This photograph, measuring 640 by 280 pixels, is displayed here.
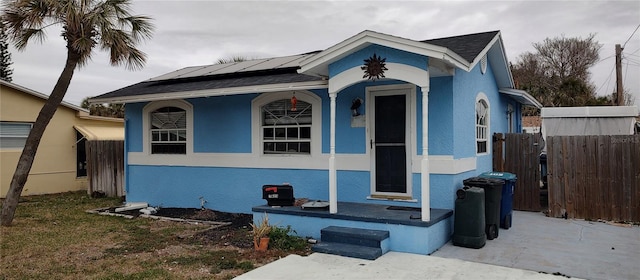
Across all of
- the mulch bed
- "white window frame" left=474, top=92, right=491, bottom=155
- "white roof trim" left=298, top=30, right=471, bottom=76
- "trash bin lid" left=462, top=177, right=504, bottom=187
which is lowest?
the mulch bed

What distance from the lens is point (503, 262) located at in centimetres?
564

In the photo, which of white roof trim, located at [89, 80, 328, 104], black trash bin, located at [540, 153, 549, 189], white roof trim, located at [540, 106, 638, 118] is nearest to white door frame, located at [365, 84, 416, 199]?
white roof trim, located at [89, 80, 328, 104]

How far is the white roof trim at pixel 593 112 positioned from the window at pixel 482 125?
3.08m

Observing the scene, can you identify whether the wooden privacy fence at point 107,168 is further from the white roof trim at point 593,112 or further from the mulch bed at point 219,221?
the white roof trim at point 593,112

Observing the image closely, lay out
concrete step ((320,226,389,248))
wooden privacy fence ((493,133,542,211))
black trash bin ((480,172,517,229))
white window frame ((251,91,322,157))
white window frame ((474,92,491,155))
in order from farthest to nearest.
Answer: wooden privacy fence ((493,133,542,211))
white window frame ((474,92,491,155))
white window frame ((251,91,322,157))
black trash bin ((480,172,517,229))
concrete step ((320,226,389,248))

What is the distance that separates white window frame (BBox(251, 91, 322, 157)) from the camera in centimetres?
846

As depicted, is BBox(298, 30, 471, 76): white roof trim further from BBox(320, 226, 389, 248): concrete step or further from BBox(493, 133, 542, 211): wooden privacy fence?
BBox(493, 133, 542, 211): wooden privacy fence

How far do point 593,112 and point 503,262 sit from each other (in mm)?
7472

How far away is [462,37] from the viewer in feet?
28.7

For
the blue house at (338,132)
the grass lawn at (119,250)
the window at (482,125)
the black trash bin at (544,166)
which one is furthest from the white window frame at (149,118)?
the black trash bin at (544,166)

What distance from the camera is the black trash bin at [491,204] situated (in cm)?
683

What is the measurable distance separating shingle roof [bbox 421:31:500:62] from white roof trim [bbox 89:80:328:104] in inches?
98.0

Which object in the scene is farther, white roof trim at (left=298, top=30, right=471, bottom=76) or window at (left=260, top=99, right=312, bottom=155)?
window at (left=260, top=99, right=312, bottom=155)

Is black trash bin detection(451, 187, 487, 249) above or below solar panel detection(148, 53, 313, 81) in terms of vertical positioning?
below
